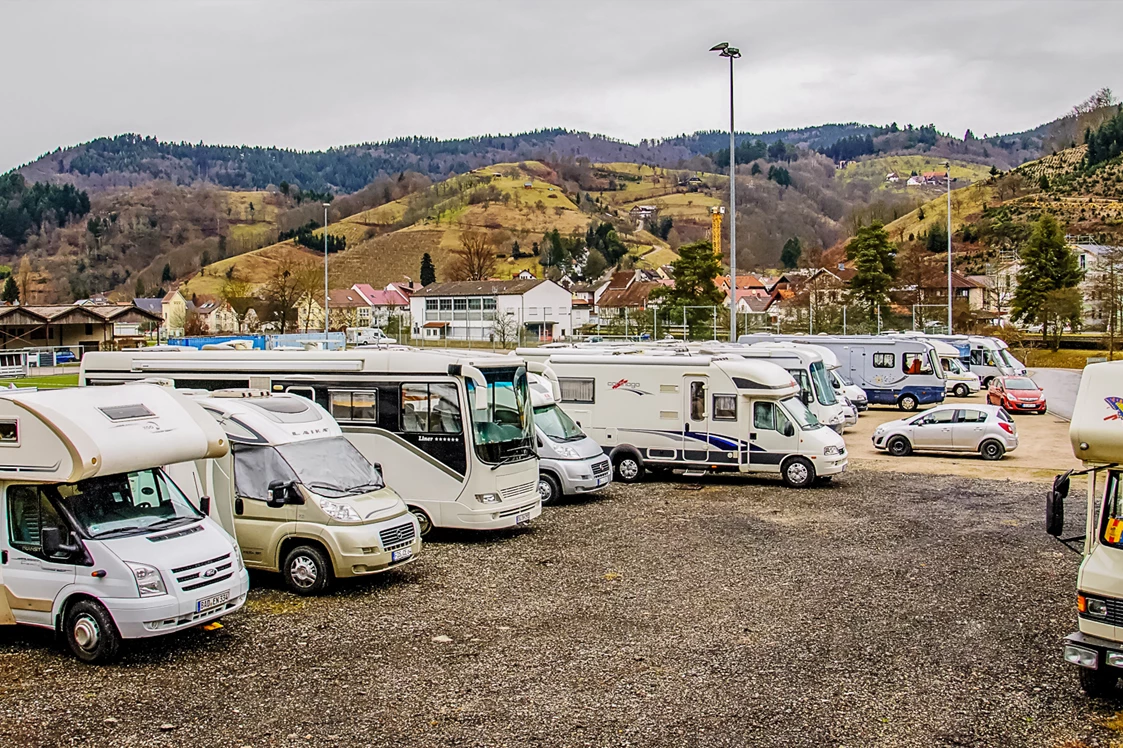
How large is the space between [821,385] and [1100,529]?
20337 millimetres

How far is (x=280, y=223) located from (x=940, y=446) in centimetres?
17945

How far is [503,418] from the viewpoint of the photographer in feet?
54.2

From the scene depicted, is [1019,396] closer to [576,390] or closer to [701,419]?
[701,419]

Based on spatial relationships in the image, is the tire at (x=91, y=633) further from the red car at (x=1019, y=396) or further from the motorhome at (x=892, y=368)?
the red car at (x=1019, y=396)

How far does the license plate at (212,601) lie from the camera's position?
10.1m

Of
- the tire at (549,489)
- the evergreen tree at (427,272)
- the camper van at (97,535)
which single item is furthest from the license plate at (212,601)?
the evergreen tree at (427,272)

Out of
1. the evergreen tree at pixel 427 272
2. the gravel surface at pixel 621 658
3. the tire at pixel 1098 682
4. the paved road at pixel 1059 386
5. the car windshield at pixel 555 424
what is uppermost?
the evergreen tree at pixel 427 272

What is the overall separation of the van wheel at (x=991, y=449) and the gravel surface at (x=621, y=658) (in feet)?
39.9

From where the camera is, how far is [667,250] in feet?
560

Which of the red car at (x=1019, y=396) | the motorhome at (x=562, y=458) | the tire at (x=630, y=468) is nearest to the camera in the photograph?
the motorhome at (x=562, y=458)

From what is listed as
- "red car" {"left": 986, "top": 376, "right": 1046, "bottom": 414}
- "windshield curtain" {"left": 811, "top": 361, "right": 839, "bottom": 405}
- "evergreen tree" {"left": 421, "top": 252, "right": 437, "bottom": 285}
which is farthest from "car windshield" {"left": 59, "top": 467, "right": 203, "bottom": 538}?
"evergreen tree" {"left": 421, "top": 252, "right": 437, "bottom": 285}

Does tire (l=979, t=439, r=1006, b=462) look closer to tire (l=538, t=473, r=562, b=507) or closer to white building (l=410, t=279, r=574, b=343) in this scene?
tire (l=538, t=473, r=562, b=507)

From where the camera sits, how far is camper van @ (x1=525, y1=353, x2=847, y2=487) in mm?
22422

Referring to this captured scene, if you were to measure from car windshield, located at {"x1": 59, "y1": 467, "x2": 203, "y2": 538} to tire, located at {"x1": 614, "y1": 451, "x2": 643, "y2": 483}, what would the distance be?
1330 centimetres
